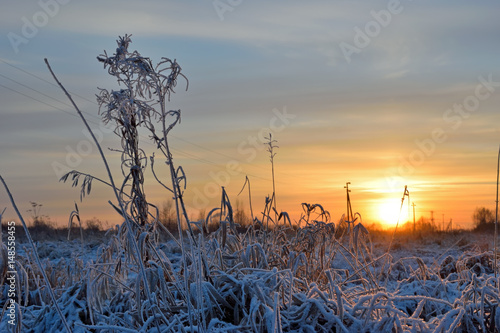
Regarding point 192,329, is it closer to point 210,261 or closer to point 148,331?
point 148,331

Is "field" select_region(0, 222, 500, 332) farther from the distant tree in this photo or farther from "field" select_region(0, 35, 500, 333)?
the distant tree

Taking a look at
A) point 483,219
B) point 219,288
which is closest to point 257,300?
point 219,288

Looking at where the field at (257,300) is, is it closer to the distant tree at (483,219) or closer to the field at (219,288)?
the field at (219,288)

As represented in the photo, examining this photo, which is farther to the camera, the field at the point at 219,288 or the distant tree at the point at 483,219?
the distant tree at the point at 483,219

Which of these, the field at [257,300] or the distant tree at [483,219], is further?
the distant tree at [483,219]

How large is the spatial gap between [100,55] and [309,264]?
2195 millimetres

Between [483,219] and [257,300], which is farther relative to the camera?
[483,219]

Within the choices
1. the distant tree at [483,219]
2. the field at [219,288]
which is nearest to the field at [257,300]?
the field at [219,288]

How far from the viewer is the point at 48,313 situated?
3797 millimetres

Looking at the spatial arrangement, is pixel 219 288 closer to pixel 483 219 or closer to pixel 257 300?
pixel 257 300

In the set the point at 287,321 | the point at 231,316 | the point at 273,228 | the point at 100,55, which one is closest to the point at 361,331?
the point at 287,321

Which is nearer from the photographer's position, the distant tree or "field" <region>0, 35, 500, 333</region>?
"field" <region>0, 35, 500, 333</region>

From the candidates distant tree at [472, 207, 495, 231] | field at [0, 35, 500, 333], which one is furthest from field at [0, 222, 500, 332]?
distant tree at [472, 207, 495, 231]

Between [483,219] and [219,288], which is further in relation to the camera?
[483,219]
